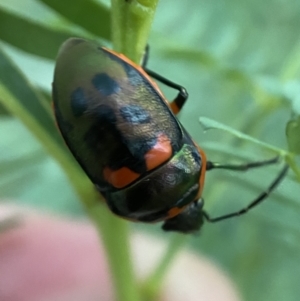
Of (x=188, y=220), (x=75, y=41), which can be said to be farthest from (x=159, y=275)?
(x=75, y=41)

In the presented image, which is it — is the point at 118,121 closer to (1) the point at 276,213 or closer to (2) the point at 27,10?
(1) the point at 276,213

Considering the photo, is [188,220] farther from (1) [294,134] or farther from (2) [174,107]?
(1) [294,134]

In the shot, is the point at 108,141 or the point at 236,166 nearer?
the point at 108,141

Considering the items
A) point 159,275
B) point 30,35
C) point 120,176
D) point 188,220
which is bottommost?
point 159,275

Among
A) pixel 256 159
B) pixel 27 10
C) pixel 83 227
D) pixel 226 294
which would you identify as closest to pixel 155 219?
pixel 256 159

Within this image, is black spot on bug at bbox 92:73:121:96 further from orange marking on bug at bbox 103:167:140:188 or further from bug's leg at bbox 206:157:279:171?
bug's leg at bbox 206:157:279:171

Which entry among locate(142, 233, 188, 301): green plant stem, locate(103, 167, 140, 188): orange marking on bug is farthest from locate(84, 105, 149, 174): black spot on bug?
locate(142, 233, 188, 301): green plant stem
